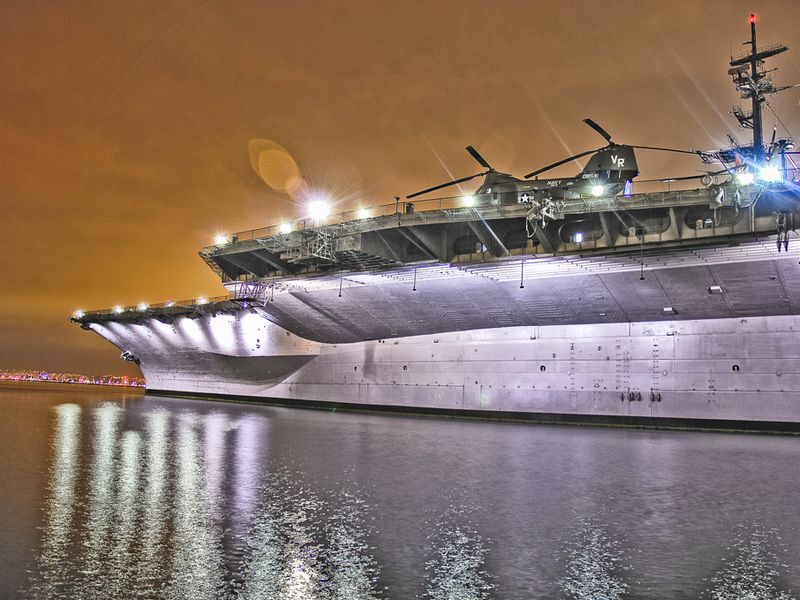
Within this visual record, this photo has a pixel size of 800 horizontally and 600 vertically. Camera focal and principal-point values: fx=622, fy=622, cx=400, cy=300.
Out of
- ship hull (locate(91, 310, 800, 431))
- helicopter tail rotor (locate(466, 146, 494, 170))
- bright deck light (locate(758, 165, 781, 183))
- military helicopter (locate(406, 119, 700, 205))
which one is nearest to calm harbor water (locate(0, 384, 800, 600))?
bright deck light (locate(758, 165, 781, 183))

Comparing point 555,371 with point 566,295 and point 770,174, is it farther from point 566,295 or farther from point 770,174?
point 770,174

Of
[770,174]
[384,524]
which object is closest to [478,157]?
[770,174]

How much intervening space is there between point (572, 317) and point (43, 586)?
24391 millimetres

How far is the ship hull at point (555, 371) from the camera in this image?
22953mm

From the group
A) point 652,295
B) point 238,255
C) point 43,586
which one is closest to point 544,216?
point 652,295

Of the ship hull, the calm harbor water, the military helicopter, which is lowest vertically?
the calm harbor water

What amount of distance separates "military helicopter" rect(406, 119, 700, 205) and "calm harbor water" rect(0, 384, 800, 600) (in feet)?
45.9

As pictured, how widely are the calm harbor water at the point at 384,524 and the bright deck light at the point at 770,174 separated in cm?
886

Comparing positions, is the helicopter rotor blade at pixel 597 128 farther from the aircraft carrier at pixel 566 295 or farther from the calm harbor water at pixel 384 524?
the calm harbor water at pixel 384 524

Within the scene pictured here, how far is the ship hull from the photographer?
2295cm

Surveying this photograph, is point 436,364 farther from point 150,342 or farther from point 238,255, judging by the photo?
point 150,342

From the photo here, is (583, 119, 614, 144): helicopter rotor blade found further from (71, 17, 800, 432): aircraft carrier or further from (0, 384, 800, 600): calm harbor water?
(0, 384, 800, 600): calm harbor water

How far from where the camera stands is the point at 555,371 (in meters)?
27.3

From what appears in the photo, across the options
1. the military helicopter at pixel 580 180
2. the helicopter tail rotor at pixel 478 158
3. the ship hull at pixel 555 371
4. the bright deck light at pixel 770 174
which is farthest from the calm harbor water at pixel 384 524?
the helicopter tail rotor at pixel 478 158
